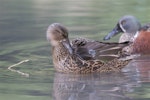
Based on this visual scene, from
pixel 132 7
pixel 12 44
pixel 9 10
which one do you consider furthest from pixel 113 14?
pixel 12 44

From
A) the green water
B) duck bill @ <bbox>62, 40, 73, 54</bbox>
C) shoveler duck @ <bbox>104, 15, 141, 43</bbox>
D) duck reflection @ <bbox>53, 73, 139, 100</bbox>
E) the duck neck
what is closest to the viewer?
duck reflection @ <bbox>53, 73, 139, 100</bbox>

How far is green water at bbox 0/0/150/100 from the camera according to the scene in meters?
7.83

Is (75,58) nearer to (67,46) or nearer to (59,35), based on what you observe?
(67,46)

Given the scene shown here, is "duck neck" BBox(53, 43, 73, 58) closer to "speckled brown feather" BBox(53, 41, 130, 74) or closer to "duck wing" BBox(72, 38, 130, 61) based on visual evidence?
"speckled brown feather" BBox(53, 41, 130, 74)

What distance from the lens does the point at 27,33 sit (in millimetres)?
13422

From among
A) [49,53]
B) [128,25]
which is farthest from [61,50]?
[128,25]

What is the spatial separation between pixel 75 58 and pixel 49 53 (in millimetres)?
1821

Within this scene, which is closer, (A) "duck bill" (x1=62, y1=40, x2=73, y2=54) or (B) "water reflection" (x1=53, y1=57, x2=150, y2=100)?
(B) "water reflection" (x1=53, y1=57, x2=150, y2=100)

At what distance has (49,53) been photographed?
10.9 m

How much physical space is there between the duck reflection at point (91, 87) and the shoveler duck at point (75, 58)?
131 mm

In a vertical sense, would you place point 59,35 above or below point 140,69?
above

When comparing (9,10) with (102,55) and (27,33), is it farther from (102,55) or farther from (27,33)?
(102,55)

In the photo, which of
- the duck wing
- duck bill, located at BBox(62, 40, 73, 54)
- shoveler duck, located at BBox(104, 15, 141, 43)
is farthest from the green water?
shoveler duck, located at BBox(104, 15, 141, 43)

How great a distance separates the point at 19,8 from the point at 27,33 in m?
5.67
